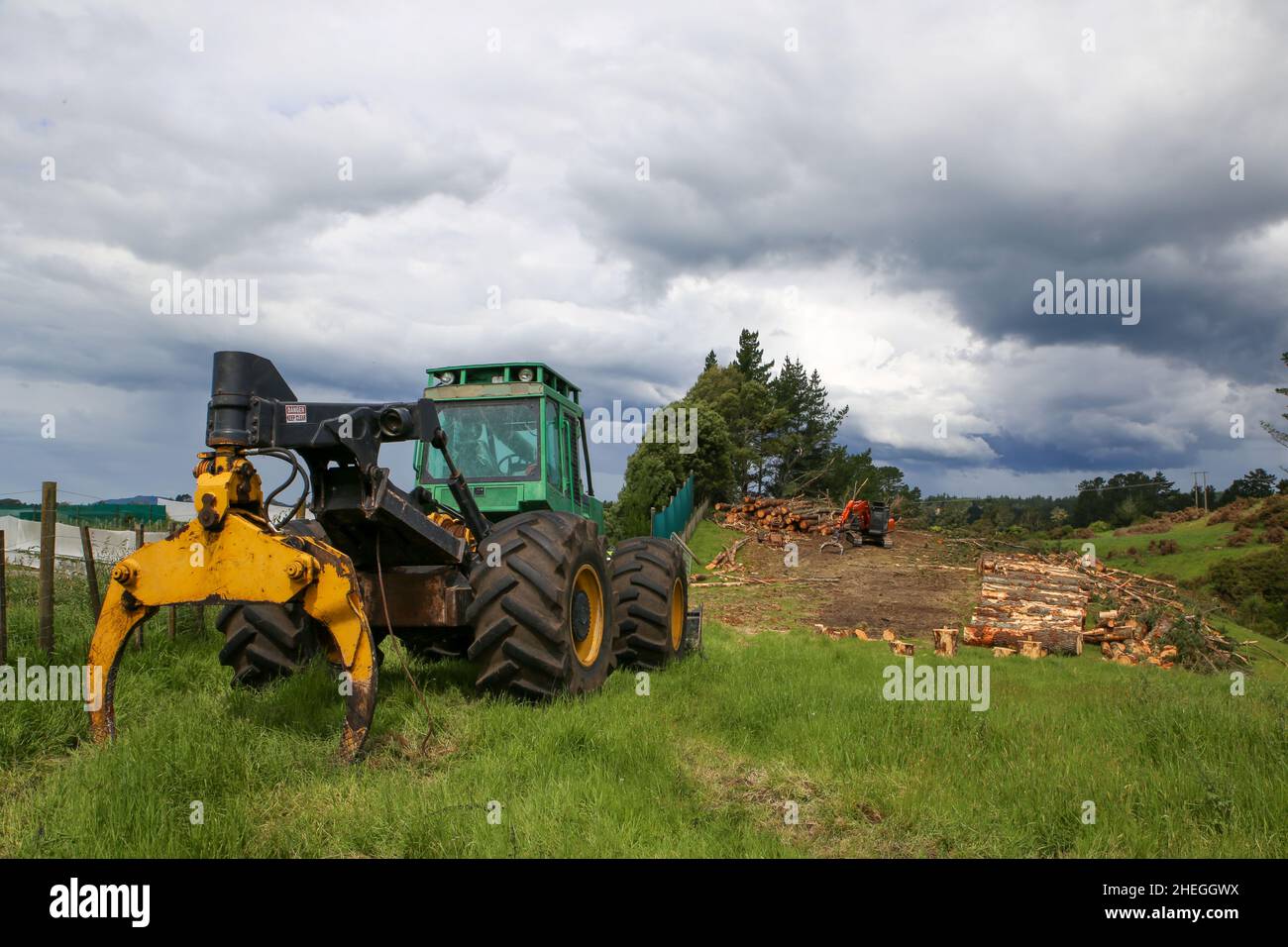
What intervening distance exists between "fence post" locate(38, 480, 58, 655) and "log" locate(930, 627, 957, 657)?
A: 34.6 feet

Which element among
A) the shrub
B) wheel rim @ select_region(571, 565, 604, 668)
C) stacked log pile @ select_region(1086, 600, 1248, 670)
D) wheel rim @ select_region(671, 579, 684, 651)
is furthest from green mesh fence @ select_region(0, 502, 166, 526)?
the shrub

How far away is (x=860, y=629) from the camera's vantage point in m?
13.8

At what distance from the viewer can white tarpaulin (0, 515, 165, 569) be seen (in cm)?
1118

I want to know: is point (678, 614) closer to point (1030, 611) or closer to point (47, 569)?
point (47, 569)

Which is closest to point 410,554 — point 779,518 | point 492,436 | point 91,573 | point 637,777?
point 492,436

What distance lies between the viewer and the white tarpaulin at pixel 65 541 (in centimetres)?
1118

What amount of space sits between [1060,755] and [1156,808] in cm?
79

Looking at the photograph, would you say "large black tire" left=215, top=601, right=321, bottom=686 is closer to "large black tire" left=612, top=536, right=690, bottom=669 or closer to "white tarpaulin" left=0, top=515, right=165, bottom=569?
"large black tire" left=612, top=536, right=690, bottom=669

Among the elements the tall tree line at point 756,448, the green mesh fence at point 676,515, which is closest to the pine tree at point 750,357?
the tall tree line at point 756,448

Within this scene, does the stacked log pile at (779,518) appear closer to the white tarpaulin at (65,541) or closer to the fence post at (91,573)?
the white tarpaulin at (65,541)

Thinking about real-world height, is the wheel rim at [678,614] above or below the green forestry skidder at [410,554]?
below

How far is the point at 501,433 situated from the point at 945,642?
849 cm
